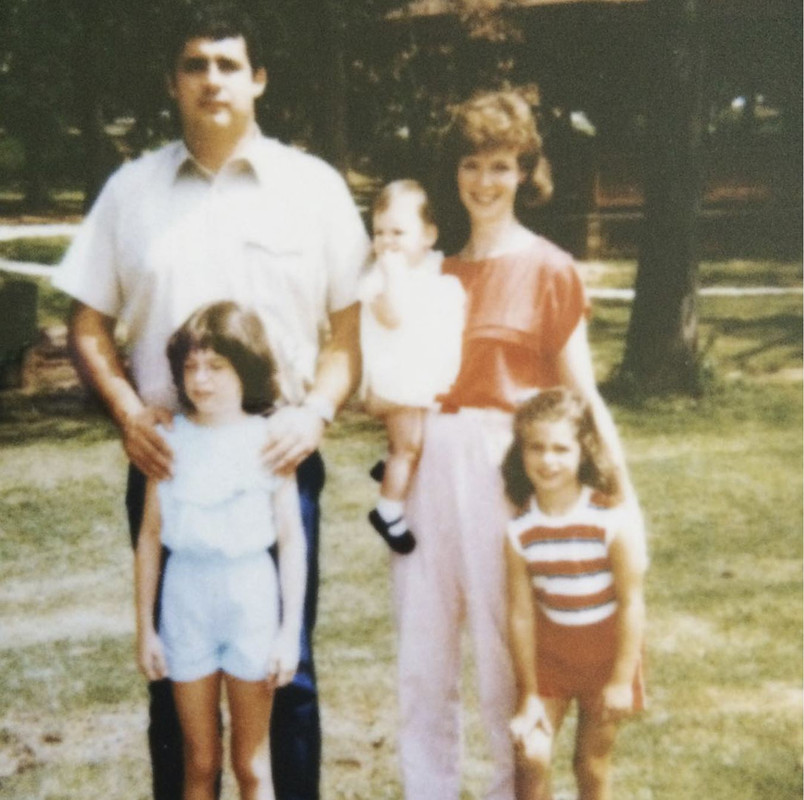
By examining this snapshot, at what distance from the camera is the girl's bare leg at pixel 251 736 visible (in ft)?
6.93

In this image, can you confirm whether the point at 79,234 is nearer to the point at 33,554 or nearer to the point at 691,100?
the point at 33,554

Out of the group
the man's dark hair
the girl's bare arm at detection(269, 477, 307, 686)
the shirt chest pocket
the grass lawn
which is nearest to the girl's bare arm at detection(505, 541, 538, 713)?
the grass lawn

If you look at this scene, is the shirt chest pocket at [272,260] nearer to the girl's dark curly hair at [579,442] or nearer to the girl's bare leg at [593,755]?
the girl's dark curly hair at [579,442]

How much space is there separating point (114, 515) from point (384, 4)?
41.7 inches

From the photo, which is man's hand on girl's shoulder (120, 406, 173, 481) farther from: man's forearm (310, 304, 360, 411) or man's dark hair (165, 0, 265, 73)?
man's dark hair (165, 0, 265, 73)

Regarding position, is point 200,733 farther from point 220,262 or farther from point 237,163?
point 237,163

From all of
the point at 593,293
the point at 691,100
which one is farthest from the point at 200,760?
the point at 691,100

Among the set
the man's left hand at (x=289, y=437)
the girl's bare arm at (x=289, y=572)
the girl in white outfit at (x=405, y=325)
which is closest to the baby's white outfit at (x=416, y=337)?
the girl in white outfit at (x=405, y=325)

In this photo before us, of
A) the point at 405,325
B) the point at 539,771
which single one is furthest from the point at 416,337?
the point at 539,771

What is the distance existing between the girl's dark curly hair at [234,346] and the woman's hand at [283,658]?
1.21ft

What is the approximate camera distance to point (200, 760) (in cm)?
215

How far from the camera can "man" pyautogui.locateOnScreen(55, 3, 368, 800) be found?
1993 mm

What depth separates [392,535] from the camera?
6.80 feet

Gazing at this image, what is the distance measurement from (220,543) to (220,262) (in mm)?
436
